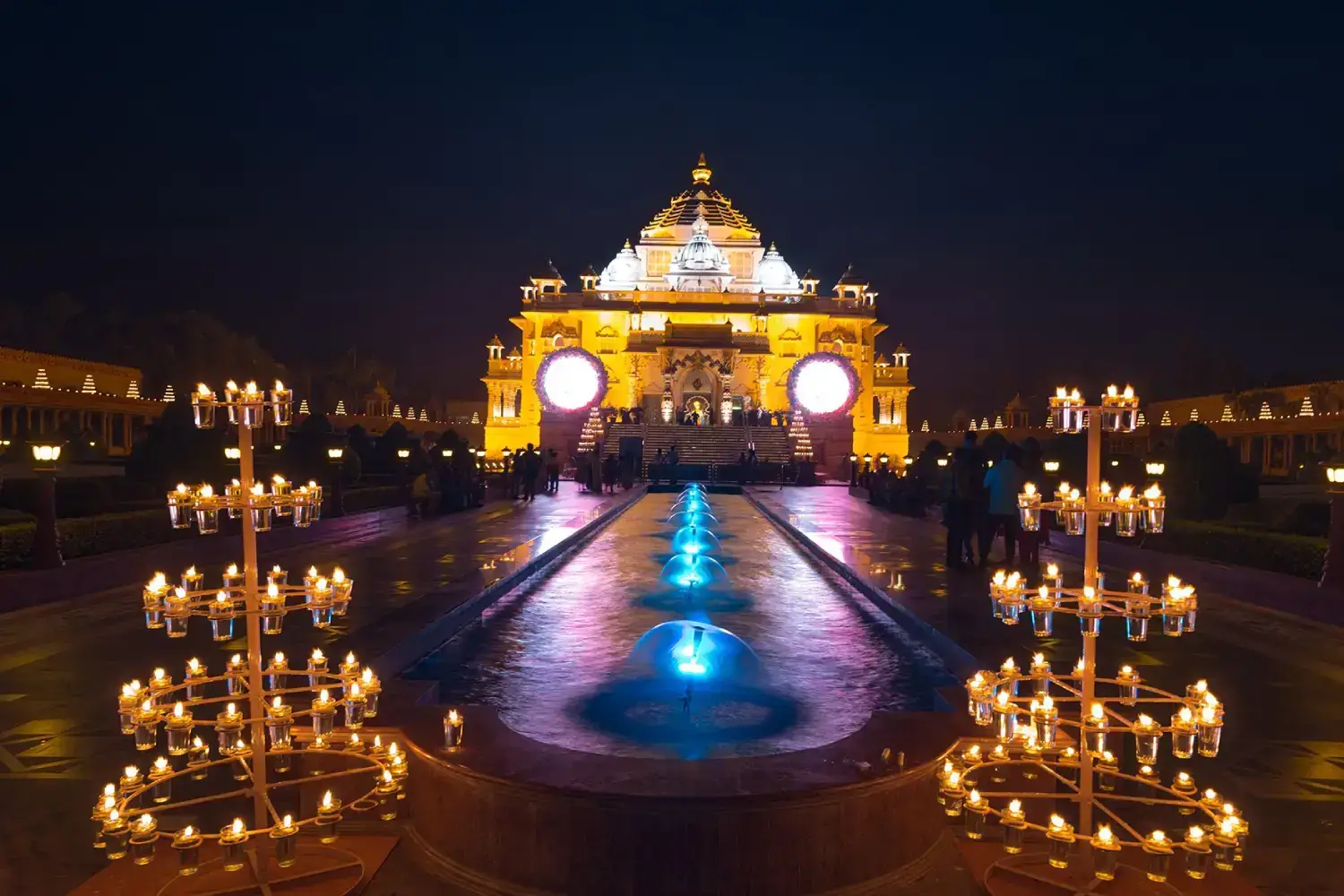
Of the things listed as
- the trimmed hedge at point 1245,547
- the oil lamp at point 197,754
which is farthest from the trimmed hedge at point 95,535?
the trimmed hedge at point 1245,547

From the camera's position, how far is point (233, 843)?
3.51 meters

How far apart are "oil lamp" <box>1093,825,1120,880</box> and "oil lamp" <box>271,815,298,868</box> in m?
3.05

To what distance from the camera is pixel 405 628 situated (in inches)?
302

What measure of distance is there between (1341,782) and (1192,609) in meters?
2.21

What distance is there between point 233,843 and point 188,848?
15 centimetres

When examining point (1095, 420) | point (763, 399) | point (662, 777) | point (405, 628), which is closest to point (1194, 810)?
point (1095, 420)

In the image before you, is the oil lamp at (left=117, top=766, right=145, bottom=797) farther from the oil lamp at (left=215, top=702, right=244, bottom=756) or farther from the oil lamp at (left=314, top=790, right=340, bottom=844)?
the oil lamp at (left=314, top=790, right=340, bottom=844)

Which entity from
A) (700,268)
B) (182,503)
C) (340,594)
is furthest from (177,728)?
(700,268)

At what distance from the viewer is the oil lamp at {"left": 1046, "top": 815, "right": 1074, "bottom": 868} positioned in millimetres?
3500

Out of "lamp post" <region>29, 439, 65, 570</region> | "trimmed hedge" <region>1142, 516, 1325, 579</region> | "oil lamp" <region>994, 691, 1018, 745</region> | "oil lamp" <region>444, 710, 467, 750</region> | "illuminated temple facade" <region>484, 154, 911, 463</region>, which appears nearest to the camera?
"oil lamp" <region>994, 691, 1018, 745</region>

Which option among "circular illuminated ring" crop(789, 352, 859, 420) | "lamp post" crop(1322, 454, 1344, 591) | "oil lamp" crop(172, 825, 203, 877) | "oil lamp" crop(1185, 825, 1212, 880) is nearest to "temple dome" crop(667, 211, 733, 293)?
"circular illuminated ring" crop(789, 352, 859, 420)

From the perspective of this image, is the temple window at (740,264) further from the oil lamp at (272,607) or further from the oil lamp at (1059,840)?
the oil lamp at (1059,840)

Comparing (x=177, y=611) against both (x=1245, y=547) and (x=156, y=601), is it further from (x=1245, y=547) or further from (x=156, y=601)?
(x=1245, y=547)

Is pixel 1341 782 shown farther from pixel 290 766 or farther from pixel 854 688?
pixel 290 766
